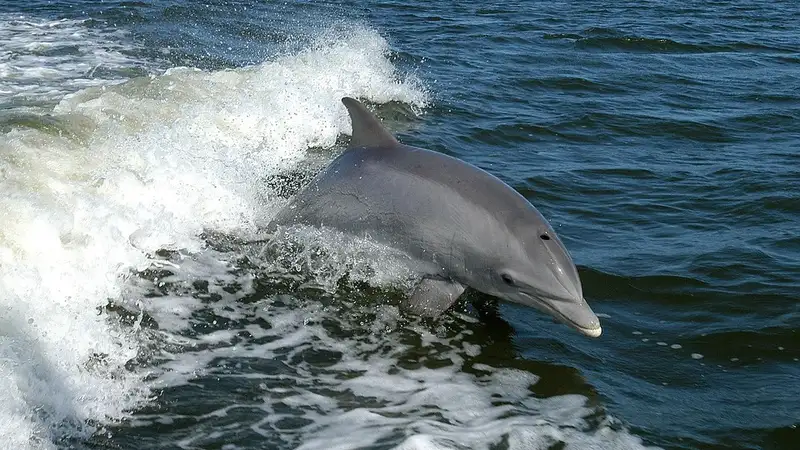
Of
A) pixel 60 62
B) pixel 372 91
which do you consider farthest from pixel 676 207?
Answer: pixel 60 62

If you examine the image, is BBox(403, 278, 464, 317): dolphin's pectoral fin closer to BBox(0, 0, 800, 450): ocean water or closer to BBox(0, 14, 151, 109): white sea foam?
BBox(0, 0, 800, 450): ocean water

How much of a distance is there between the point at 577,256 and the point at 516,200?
197 cm

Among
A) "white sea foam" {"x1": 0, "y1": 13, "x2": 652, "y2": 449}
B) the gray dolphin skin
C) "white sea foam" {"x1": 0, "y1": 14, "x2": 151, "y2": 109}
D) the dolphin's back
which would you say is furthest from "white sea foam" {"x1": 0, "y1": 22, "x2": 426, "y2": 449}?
the gray dolphin skin

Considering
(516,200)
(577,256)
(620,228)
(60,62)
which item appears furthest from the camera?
(60,62)

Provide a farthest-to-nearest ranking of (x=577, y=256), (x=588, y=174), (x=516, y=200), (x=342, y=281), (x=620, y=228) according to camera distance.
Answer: (x=588, y=174) → (x=620, y=228) → (x=577, y=256) → (x=342, y=281) → (x=516, y=200)

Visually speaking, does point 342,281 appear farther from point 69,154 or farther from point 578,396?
point 69,154

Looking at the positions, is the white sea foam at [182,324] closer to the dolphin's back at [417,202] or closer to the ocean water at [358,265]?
the ocean water at [358,265]

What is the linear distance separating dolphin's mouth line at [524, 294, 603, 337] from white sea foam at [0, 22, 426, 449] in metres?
2.96

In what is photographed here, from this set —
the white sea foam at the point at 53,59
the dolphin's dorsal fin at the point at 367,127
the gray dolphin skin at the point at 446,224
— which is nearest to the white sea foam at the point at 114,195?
the white sea foam at the point at 53,59

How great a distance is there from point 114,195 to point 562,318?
16.2 feet

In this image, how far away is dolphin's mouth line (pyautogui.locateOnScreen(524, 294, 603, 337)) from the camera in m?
7.27

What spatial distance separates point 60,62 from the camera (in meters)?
16.5

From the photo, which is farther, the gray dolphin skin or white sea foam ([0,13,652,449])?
the gray dolphin skin

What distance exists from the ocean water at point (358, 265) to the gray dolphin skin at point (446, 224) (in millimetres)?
281
